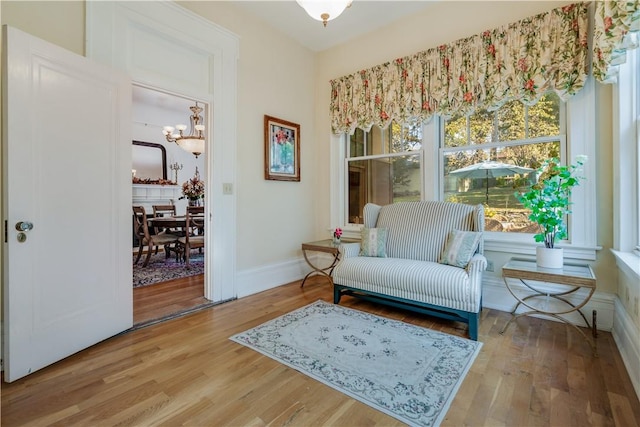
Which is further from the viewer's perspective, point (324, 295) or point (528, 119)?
point (324, 295)

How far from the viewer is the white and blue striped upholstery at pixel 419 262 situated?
248 centimetres

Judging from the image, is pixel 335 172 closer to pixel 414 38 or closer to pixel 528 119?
pixel 414 38

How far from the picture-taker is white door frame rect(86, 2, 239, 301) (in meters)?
2.48

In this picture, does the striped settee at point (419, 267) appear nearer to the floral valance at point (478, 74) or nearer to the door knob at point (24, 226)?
the floral valance at point (478, 74)

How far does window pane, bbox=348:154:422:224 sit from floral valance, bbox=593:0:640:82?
173cm

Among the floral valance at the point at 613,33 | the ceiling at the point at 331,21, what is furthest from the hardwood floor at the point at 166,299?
the floral valance at the point at 613,33

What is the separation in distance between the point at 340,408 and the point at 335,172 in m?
3.10

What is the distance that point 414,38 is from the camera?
3.56m

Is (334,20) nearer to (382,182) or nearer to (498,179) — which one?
(382,182)

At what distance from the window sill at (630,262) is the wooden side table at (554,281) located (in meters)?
0.19

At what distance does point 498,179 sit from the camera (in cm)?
313

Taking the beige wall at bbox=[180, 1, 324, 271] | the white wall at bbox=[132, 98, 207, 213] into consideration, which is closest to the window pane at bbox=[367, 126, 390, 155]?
the beige wall at bbox=[180, 1, 324, 271]

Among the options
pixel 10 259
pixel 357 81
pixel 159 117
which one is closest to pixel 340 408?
pixel 10 259

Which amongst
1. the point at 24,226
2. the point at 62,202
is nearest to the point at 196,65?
the point at 62,202
